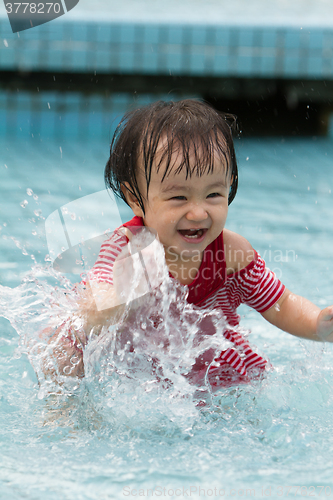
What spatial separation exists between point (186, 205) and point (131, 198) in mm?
202

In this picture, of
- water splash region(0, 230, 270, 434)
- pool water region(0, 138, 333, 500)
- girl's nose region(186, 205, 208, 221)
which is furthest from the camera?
water splash region(0, 230, 270, 434)

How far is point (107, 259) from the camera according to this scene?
59.8 inches

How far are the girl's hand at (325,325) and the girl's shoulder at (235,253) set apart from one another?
26 cm

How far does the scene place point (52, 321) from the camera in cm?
176

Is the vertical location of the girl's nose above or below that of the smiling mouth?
above

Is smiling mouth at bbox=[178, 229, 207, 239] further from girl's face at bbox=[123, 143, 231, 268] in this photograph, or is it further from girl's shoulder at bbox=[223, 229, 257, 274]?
girl's shoulder at bbox=[223, 229, 257, 274]

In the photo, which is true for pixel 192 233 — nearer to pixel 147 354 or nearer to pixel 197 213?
pixel 197 213

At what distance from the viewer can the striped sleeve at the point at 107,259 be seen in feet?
4.84

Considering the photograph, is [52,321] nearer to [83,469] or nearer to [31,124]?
[83,469]

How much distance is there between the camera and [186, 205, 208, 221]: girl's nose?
1.39m

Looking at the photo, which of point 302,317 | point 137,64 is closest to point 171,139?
point 302,317

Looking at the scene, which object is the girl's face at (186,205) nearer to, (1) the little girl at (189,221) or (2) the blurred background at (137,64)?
(1) the little girl at (189,221)

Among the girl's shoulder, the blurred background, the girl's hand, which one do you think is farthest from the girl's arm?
the blurred background

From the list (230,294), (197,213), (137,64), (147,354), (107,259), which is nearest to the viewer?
(197,213)
